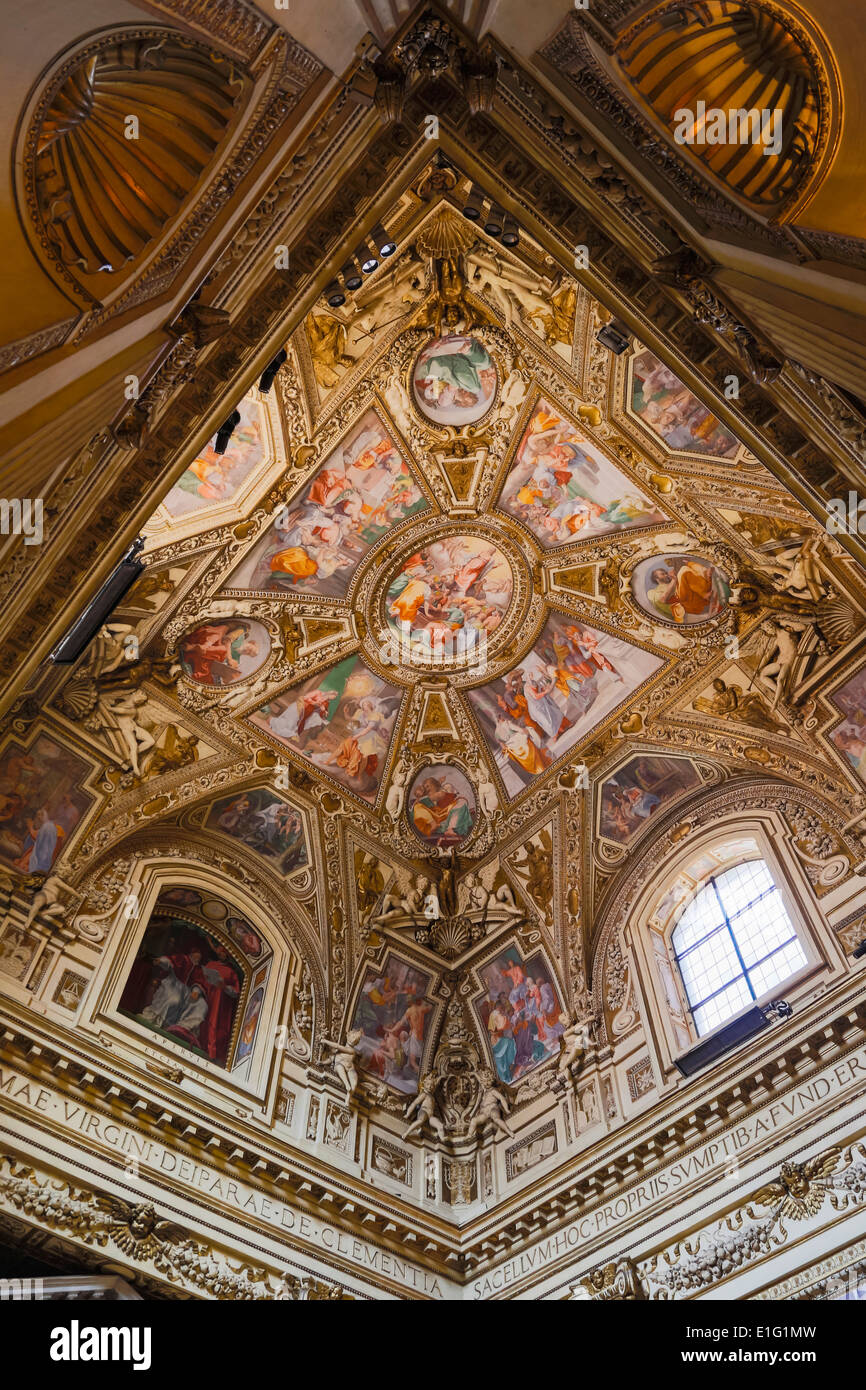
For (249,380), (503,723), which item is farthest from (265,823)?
(249,380)

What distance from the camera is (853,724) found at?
13.4 m

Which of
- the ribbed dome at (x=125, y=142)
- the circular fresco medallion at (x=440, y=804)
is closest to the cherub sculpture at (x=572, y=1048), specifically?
the circular fresco medallion at (x=440, y=804)

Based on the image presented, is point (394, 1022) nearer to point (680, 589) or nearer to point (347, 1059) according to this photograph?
point (347, 1059)

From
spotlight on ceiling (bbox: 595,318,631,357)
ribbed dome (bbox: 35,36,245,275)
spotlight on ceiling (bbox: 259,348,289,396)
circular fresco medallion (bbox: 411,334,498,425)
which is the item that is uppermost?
circular fresco medallion (bbox: 411,334,498,425)

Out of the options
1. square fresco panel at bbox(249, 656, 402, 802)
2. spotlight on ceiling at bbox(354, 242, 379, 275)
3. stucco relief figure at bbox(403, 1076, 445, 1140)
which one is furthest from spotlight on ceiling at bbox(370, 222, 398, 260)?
stucco relief figure at bbox(403, 1076, 445, 1140)

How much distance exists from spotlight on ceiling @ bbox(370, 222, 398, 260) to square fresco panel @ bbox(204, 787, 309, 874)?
315 inches

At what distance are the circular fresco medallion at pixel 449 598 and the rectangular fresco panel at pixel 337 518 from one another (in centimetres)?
81

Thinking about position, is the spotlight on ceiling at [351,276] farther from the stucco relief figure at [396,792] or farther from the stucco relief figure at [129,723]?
the stucco relief figure at [396,792]

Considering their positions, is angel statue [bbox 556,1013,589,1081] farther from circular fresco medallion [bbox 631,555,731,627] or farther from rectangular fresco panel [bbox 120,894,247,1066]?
circular fresco medallion [bbox 631,555,731,627]

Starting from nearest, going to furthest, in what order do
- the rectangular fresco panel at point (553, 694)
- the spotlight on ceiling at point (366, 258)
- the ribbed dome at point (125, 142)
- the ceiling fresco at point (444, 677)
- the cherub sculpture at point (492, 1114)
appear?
the ribbed dome at point (125, 142), the spotlight on ceiling at point (366, 258), the ceiling fresco at point (444, 677), the cherub sculpture at point (492, 1114), the rectangular fresco panel at point (553, 694)

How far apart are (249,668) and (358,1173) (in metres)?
6.94

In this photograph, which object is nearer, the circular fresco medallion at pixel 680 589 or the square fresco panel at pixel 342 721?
the circular fresco medallion at pixel 680 589

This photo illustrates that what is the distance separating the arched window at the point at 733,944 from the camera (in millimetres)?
13156

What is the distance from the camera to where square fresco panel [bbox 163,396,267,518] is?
1302cm
